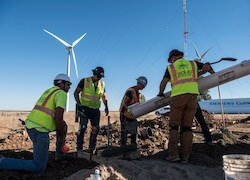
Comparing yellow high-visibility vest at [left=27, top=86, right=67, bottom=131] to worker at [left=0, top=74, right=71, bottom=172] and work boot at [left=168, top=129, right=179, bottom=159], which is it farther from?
work boot at [left=168, top=129, right=179, bottom=159]

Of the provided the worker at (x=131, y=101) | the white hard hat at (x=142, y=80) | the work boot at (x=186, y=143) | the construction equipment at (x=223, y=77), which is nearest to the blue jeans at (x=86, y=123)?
the worker at (x=131, y=101)

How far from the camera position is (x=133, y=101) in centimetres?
633

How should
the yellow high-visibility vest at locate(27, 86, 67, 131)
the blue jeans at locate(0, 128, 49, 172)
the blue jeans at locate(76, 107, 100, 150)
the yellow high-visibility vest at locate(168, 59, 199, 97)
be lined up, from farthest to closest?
the blue jeans at locate(76, 107, 100, 150), the yellow high-visibility vest at locate(168, 59, 199, 97), the yellow high-visibility vest at locate(27, 86, 67, 131), the blue jeans at locate(0, 128, 49, 172)

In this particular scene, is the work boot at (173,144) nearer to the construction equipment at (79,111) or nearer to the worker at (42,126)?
the worker at (42,126)

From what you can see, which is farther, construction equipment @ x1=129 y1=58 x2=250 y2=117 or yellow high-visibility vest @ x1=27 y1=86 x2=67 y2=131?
construction equipment @ x1=129 y1=58 x2=250 y2=117

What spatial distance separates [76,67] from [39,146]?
1661 centimetres

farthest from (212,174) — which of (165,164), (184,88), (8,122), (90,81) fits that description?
(8,122)

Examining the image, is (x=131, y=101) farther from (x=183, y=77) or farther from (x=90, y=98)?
(x=183, y=77)

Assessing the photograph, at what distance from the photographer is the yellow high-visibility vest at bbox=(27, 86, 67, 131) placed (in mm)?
4312

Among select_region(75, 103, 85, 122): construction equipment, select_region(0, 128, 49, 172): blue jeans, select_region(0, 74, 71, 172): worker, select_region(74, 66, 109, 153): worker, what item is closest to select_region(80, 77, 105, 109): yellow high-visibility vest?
select_region(74, 66, 109, 153): worker

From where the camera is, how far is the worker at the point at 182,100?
4797mm

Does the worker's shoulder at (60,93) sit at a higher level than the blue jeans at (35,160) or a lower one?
higher

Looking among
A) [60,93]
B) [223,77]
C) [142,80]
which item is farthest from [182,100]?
[60,93]

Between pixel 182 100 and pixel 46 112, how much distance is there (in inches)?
90.0
